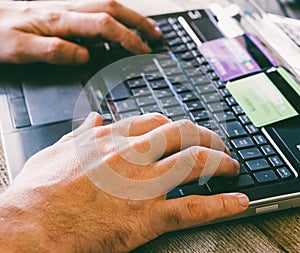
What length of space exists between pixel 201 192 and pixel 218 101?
A: 0.60 feet

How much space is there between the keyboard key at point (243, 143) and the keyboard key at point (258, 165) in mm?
30

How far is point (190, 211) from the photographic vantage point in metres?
0.52

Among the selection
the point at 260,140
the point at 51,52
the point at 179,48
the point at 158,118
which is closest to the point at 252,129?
the point at 260,140

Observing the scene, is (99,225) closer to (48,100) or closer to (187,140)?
(187,140)

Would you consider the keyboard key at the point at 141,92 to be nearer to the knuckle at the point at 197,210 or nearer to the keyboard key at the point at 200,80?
the keyboard key at the point at 200,80

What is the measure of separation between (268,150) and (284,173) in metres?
0.04

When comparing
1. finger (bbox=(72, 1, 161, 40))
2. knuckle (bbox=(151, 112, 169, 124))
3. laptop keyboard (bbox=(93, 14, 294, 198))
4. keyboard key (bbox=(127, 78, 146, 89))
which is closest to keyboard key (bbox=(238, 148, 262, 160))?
laptop keyboard (bbox=(93, 14, 294, 198))

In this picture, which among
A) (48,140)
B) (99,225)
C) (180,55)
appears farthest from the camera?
(180,55)

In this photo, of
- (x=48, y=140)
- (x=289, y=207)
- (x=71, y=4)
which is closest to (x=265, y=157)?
(x=289, y=207)

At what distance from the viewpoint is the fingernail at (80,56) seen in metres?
0.78

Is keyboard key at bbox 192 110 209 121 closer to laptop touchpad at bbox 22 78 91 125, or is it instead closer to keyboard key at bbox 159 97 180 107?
keyboard key at bbox 159 97 180 107

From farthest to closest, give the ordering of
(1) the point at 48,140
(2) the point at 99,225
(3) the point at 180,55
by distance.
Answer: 1. (3) the point at 180,55
2. (1) the point at 48,140
3. (2) the point at 99,225

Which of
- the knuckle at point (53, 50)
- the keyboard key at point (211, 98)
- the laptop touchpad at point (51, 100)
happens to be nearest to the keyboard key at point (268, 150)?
the keyboard key at point (211, 98)

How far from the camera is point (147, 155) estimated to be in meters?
0.58
